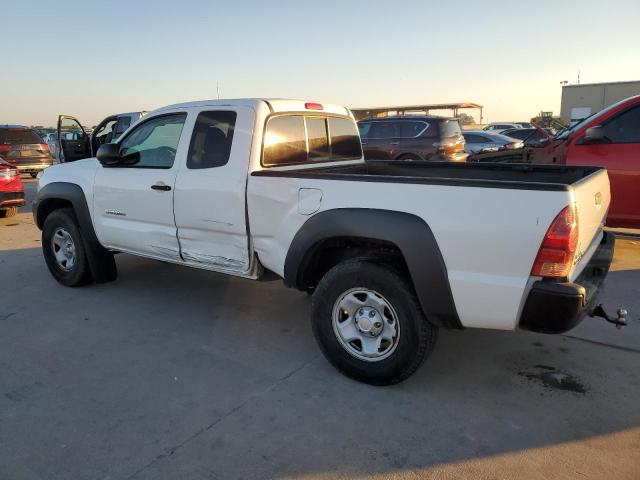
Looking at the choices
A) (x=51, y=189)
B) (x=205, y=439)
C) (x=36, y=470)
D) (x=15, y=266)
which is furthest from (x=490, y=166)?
(x=15, y=266)

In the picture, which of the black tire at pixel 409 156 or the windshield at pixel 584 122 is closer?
the windshield at pixel 584 122

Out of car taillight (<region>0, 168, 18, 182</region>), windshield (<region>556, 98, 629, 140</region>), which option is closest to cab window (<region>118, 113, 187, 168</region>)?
windshield (<region>556, 98, 629, 140</region>)

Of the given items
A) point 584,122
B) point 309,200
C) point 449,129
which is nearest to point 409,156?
point 449,129

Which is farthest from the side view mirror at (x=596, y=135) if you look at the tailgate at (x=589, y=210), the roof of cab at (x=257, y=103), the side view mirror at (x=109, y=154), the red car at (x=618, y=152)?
the side view mirror at (x=109, y=154)

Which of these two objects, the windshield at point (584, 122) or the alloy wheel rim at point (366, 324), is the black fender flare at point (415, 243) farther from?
the windshield at point (584, 122)

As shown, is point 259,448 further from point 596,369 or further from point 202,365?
point 596,369

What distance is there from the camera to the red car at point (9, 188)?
905 cm

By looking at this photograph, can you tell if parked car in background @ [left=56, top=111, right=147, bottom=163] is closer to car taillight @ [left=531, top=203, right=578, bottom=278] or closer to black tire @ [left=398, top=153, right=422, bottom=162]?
black tire @ [left=398, top=153, right=422, bottom=162]

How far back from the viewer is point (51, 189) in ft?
16.6

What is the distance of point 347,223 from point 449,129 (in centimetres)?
953

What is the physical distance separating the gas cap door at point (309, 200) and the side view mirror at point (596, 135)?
13.2ft

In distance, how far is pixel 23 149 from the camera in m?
14.7

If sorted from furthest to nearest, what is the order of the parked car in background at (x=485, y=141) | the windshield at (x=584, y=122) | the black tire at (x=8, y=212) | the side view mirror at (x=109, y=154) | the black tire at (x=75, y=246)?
the parked car in background at (x=485, y=141)
the black tire at (x=8, y=212)
the windshield at (x=584, y=122)
the black tire at (x=75, y=246)
the side view mirror at (x=109, y=154)

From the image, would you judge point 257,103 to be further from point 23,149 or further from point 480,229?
point 23,149
